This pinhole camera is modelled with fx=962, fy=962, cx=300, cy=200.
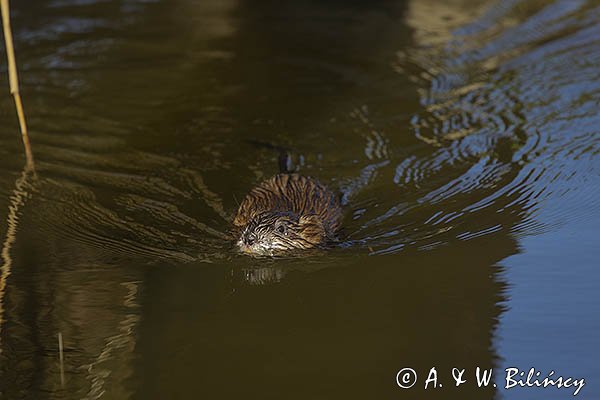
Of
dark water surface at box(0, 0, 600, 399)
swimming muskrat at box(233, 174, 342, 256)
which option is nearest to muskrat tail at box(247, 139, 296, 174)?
dark water surface at box(0, 0, 600, 399)

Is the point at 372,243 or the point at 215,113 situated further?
the point at 215,113

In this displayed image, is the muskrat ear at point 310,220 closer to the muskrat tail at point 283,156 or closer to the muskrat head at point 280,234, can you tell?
the muskrat head at point 280,234

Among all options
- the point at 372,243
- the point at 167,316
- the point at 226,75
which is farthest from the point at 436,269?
the point at 226,75

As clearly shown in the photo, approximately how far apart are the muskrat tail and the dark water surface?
8cm

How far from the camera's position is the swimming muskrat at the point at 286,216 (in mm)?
5422

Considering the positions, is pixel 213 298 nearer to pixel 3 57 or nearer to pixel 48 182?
pixel 48 182

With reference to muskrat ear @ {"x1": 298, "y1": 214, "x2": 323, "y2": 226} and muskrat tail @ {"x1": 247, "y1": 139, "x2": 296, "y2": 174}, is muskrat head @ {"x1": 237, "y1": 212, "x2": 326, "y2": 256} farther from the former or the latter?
muskrat tail @ {"x1": 247, "y1": 139, "x2": 296, "y2": 174}

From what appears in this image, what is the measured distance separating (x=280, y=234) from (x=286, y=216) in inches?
7.4

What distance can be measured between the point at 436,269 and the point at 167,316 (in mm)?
1446

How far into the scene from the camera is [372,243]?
18.2ft

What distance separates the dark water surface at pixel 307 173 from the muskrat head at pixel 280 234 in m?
0.12

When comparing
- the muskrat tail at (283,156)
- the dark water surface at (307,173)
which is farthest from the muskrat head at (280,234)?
the muskrat tail at (283,156)

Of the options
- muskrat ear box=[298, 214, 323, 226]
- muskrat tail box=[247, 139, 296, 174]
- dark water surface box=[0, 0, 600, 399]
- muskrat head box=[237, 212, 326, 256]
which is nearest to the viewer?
dark water surface box=[0, 0, 600, 399]

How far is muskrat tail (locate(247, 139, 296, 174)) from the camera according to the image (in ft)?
22.0
